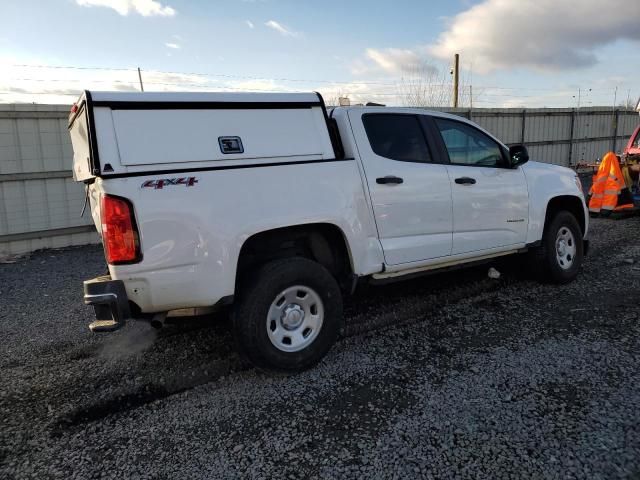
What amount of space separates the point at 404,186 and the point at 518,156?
1.68 m

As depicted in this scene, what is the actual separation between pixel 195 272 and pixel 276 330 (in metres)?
0.76

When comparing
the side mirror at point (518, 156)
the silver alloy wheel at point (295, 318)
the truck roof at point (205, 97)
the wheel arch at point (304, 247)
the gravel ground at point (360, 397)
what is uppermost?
the truck roof at point (205, 97)

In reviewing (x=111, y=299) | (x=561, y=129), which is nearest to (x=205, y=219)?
(x=111, y=299)

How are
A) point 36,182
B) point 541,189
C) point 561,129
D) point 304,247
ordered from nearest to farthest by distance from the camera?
point 304,247 → point 541,189 → point 36,182 → point 561,129

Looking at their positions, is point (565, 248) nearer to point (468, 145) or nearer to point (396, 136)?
point (468, 145)

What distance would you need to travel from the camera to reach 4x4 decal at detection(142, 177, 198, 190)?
9.84 ft

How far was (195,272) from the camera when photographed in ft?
10.4

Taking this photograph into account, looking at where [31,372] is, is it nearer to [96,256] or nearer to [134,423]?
[134,423]

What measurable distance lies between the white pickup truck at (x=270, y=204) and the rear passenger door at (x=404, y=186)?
0.04 ft

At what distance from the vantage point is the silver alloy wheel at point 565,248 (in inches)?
219

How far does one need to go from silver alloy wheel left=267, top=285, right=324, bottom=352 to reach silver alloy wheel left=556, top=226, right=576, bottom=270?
333cm

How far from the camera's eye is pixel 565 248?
222 inches

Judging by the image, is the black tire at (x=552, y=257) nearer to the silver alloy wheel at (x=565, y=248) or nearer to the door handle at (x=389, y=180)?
A: the silver alloy wheel at (x=565, y=248)

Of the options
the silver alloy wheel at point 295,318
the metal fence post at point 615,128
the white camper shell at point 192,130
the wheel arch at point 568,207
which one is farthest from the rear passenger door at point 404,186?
the metal fence post at point 615,128
